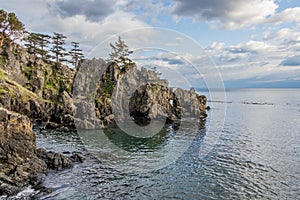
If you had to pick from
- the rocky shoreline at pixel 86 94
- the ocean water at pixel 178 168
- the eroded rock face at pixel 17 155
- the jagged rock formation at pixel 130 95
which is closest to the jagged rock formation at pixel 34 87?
the rocky shoreline at pixel 86 94

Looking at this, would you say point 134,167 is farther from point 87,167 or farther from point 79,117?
point 79,117

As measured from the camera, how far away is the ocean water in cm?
3116

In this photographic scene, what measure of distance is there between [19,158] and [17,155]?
1.77 ft

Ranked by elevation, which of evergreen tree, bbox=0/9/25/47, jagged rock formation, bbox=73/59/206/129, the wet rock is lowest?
the wet rock

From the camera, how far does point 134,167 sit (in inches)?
1581

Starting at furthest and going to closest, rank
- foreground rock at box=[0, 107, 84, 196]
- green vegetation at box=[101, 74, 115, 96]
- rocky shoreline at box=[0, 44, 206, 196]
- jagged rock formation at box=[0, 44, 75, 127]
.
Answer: green vegetation at box=[101, 74, 115, 96] < rocky shoreline at box=[0, 44, 206, 196] < jagged rock formation at box=[0, 44, 75, 127] < foreground rock at box=[0, 107, 84, 196]

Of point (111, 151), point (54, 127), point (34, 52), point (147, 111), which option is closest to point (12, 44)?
point (34, 52)

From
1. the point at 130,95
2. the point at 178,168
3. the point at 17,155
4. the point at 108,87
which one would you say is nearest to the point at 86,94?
the point at 108,87

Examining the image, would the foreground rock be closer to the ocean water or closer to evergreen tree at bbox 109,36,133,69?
the ocean water

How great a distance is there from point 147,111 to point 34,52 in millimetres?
65804

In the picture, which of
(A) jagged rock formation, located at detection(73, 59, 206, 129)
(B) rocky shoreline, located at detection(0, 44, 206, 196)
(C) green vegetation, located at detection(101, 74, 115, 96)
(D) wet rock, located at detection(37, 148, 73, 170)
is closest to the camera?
(D) wet rock, located at detection(37, 148, 73, 170)

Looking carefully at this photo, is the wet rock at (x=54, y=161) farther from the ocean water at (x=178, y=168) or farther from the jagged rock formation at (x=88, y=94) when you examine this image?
the jagged rock formation at (x=88, y=94)

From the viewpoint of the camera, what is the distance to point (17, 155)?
34688 millimetres

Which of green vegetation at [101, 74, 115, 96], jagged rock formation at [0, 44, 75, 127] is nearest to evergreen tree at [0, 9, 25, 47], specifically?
jagged rock formation at [0, 44, 75, 127]
